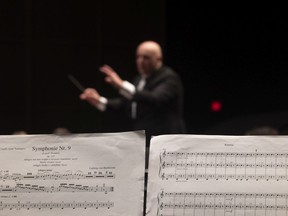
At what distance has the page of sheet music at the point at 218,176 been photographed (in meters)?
1.08

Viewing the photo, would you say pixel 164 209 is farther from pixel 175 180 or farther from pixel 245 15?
pixel 245 15

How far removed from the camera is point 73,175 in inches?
45.2

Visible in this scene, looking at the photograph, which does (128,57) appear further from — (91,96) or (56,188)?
(56,188)

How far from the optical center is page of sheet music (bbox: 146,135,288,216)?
3.56 feet

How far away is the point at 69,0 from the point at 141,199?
349 cm

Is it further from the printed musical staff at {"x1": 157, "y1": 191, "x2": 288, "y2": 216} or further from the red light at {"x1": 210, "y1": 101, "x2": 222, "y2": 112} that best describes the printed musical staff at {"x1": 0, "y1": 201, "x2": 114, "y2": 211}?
the red light at {"x1": 210, "y1": 101, "x2": 222, "y2": 112}

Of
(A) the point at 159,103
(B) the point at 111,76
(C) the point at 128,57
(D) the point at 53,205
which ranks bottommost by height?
(D) the point at 53,205

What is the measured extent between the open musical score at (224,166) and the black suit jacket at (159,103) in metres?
1.86

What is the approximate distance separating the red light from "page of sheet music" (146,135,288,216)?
122 inches

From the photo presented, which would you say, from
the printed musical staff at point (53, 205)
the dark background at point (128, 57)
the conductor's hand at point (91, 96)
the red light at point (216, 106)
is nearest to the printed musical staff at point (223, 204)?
the printed musical staff at point (53, 205)

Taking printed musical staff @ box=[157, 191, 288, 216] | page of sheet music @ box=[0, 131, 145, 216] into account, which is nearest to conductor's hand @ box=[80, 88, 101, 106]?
page of sheet music @ box=[0, 131, 145, 216]

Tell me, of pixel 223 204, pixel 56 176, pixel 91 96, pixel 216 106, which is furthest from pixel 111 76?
pixel 223 204

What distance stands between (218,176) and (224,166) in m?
0.03

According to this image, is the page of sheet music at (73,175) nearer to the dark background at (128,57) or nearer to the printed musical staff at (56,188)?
the printed musical staff at (56,188)
